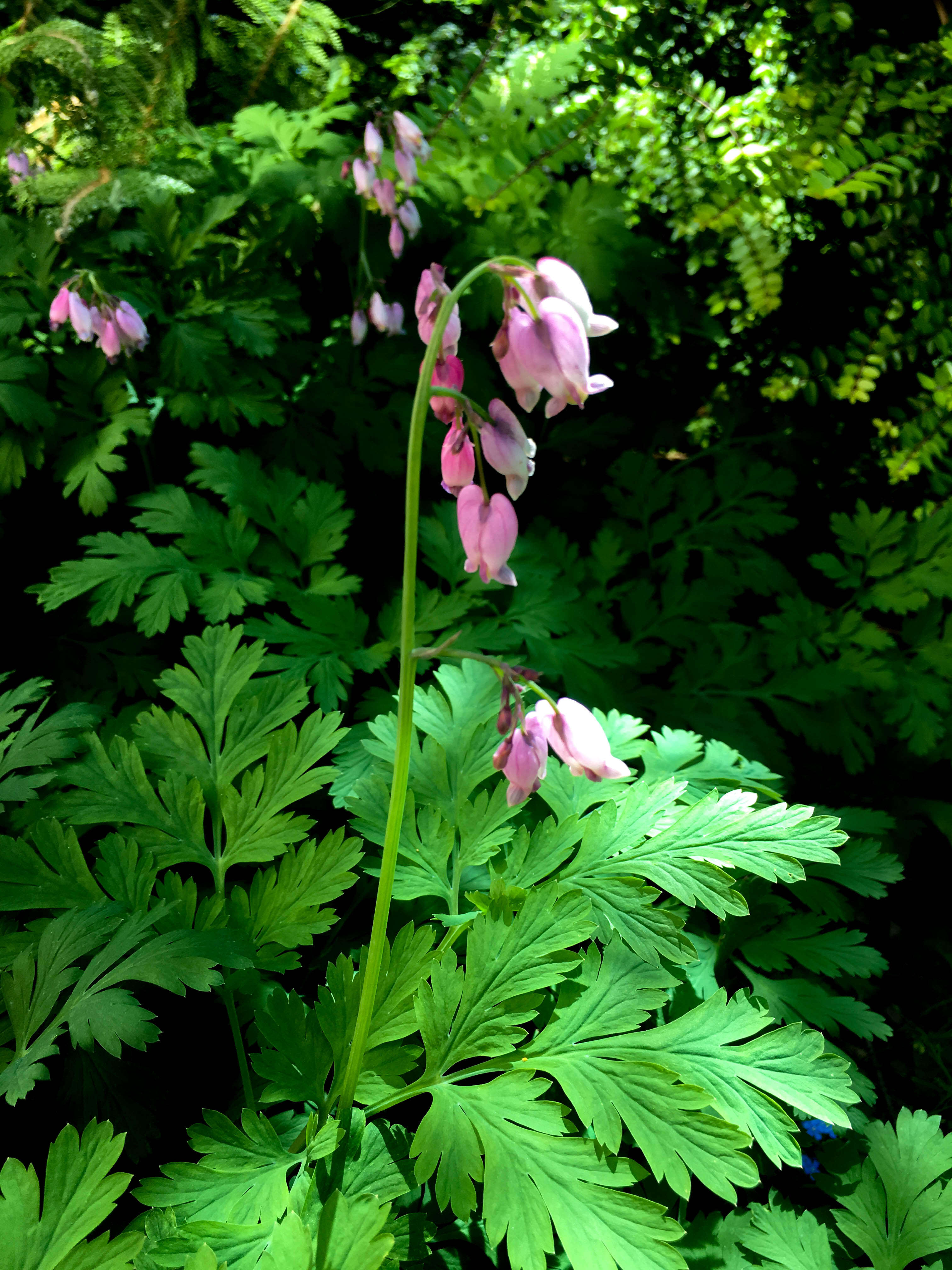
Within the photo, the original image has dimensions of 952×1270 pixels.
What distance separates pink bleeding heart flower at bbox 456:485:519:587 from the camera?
94 centimetres

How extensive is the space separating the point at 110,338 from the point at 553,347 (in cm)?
170

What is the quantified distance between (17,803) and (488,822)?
0.86 m

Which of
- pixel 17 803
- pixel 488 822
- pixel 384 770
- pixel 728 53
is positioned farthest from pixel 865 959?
pixel 728 53

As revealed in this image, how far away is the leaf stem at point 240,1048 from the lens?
1209mm

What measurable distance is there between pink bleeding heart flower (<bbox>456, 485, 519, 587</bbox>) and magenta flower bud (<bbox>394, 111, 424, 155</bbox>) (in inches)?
78.8

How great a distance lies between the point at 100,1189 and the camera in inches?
37.0

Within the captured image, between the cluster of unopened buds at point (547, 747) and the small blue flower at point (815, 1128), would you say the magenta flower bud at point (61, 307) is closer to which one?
the cluster of unopened buds at point (547, 747)

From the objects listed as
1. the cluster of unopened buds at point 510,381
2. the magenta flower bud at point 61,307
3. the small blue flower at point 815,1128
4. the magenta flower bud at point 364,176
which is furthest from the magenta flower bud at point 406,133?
the small blue flower at point 815,1128

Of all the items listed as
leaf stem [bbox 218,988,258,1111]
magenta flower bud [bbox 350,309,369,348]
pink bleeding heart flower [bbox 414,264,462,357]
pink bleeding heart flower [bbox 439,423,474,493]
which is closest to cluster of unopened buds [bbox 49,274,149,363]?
magenta flower bud [bbox 350,309,369,348]

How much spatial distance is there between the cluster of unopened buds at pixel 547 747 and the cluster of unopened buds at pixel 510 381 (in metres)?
0.18

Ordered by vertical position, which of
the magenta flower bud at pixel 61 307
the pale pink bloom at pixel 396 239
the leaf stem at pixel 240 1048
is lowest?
the leaf stem at pixel 240 1048

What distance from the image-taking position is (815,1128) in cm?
180

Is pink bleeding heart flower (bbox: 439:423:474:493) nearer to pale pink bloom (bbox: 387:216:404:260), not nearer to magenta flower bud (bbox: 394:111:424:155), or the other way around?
pale pink bloom (bbox: 387:216:404:260)

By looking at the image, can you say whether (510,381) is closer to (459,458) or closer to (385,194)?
(459,458)
